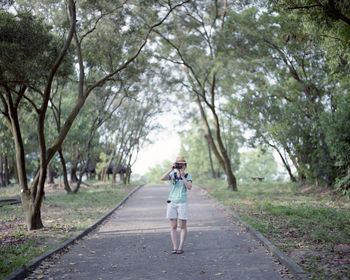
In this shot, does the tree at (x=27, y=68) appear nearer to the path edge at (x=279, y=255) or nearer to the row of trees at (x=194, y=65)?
the row of trees at (x=194, y=65)

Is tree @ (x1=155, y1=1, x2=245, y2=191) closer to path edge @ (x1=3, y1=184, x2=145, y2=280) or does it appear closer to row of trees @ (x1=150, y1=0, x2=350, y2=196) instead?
row of trees @ (x1=150, y1=0, x2=350, y2=196)

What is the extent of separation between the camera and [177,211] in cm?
704

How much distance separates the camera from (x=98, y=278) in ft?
18.5

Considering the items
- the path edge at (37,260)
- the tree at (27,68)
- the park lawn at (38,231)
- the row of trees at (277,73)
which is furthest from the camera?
the row of trees at (277,73)

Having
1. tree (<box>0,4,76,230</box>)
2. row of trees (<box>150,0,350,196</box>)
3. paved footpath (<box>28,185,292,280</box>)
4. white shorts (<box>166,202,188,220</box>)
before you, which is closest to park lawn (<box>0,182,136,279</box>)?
paved footpath (<box>28,185,292,280</box>)

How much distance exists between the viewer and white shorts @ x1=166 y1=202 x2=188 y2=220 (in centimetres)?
690

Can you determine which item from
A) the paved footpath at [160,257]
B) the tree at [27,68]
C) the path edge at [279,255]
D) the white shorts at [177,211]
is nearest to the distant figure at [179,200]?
the white shorts at [177,211]

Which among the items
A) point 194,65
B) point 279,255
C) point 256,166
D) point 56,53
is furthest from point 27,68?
point 256,166

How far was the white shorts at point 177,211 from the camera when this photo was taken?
22.6 feet

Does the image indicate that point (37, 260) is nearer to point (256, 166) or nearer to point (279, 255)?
point (279, 255)

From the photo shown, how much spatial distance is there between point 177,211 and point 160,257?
874 mm

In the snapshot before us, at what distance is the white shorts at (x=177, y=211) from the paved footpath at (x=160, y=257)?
723 millimetres

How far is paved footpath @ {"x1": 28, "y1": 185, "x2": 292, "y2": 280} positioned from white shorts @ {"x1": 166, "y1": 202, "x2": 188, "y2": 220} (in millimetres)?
723

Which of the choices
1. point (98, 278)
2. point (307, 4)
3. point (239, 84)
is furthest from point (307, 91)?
point (98, 278)
